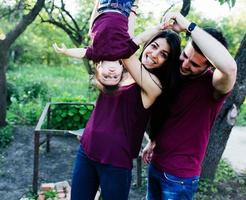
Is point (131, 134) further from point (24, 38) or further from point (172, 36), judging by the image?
point (24, 38)

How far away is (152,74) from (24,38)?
15.0 m

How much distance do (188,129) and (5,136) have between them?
179 inches

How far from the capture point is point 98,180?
7.52 ft

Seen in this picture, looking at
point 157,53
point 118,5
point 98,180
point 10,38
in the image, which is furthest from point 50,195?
point 10,38

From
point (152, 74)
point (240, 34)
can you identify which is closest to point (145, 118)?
point (152, 74)

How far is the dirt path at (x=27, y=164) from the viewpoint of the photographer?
4.66 m

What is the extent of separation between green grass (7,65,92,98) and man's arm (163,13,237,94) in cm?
871

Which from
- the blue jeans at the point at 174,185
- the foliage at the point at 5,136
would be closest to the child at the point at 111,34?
the blue jeans at the point at 174,185

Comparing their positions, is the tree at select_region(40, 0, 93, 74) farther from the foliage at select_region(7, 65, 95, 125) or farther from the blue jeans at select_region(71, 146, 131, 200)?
the blue jeans at select_region(71, 146, 131, 200)

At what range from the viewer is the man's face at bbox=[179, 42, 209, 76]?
200 cm

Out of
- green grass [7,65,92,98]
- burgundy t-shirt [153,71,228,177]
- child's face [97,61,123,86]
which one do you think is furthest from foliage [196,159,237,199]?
green grass [7,65,92,98]

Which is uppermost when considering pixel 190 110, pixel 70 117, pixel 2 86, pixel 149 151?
pixel 190 110

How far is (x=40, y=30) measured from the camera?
659 inches

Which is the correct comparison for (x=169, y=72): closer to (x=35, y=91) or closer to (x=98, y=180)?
(x=98, y=180)
